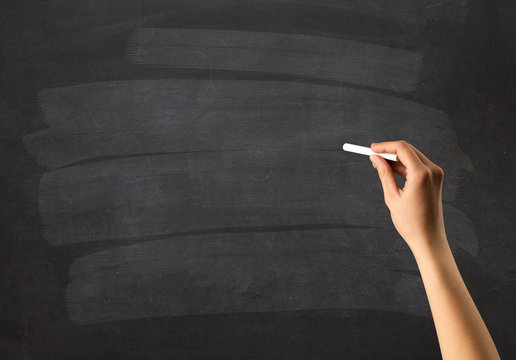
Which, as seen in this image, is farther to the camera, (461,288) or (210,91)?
(210,91)

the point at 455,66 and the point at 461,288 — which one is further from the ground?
the point at 455,66

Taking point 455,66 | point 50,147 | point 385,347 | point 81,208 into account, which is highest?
Answer: point 455,66

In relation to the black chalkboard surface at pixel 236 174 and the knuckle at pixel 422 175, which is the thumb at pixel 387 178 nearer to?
the knuckle at pixel 422 175

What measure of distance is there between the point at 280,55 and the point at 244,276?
1.46ft

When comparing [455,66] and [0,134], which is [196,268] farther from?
→ [455,66]

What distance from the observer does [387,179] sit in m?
0.50

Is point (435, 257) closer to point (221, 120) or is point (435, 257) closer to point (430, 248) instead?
point (430, 248)

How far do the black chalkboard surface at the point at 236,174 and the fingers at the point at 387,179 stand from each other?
0.85 ft

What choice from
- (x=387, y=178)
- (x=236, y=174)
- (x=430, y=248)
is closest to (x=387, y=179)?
(x=387, y=178)

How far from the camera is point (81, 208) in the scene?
75 cm

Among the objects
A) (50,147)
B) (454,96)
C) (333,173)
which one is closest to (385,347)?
(333,173)

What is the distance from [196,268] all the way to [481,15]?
783 millimetres

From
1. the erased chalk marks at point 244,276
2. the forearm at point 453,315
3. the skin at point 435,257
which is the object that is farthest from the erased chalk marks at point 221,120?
the forearm at point 453,315

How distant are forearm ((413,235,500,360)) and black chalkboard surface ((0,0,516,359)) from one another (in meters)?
0.38
